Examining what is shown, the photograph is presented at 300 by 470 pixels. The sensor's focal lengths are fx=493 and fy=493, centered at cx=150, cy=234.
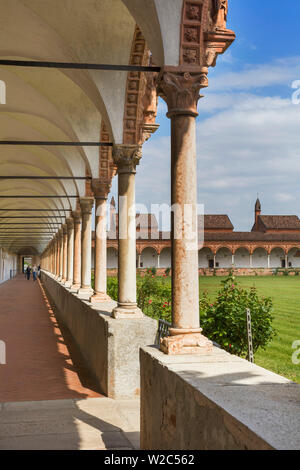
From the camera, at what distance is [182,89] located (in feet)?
13.6

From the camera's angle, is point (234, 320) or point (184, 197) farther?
point (234, 320)

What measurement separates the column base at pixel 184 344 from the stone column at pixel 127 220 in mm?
2477

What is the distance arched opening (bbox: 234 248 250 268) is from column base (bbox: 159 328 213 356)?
154 ft

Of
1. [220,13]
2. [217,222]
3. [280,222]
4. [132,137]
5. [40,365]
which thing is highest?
[280,222]

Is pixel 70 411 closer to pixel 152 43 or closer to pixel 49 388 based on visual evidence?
pixel 49 388

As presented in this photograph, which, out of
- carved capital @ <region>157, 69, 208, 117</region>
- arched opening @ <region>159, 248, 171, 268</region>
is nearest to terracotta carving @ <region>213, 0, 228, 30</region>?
carved capital @ <region>157, 69, 208, 117</region>

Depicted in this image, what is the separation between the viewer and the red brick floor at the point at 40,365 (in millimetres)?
5910

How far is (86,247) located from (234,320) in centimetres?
653

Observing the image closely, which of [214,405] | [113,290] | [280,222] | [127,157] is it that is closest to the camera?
[214,405]

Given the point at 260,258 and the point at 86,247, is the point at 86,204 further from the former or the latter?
the point at 260,258

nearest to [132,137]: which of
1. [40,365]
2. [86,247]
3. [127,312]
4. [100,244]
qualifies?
[127,312]

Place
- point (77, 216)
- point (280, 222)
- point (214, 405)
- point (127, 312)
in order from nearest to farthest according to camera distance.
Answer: point (214, 405)
point (127, 312)
point (77, 216)
point (280, 222)

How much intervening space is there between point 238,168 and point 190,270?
43.0m
